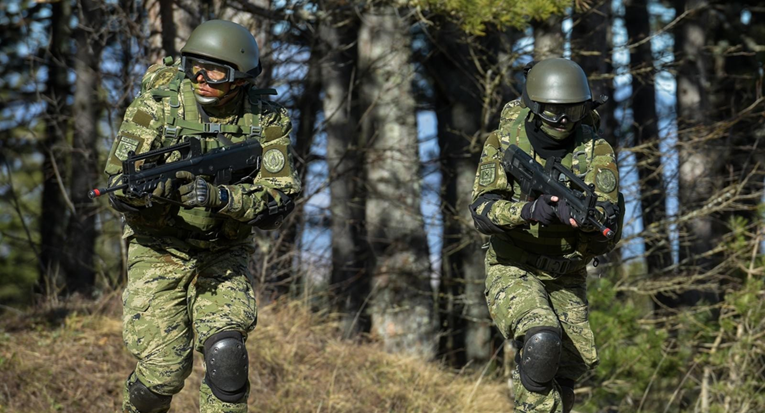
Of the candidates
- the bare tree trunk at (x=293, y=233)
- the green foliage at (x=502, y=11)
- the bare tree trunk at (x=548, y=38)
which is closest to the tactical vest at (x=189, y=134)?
the green foliage at (x=502, y=11)

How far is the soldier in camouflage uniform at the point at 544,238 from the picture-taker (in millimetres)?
5180

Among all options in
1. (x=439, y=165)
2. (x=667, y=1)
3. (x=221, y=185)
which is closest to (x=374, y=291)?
(x=439, y=165)

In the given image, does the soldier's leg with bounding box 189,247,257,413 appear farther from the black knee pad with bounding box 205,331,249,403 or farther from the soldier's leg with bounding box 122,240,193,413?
the soldier's leg with bounding box 122,240,193,413

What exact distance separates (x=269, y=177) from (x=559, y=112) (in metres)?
1.64

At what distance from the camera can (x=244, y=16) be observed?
992 cm

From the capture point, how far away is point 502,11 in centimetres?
869

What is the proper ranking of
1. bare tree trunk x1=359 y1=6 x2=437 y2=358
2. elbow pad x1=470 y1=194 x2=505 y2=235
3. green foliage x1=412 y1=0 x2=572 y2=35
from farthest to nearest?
bare tree trunk x1=359 y1=6 x2=437 y2=358
green foliage x1=412 y1=0 x2=572 y2=35
elbow pad x1=470 y1=194 x2=505 y2=235

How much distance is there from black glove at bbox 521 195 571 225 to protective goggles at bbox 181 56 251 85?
1624mm

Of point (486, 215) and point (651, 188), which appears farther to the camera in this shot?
point (651, 188)

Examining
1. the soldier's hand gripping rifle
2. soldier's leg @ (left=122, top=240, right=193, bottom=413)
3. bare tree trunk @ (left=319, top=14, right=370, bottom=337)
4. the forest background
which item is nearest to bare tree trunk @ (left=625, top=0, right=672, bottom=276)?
the forest background

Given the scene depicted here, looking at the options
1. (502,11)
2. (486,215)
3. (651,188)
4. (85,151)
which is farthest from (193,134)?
(651,188)

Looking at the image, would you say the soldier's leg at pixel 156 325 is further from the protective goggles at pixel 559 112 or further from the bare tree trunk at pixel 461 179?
the bare tree trunk at pixel 461 179

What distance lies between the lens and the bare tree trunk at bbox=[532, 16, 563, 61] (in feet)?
30.7

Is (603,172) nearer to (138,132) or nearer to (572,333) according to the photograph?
(572,333)
